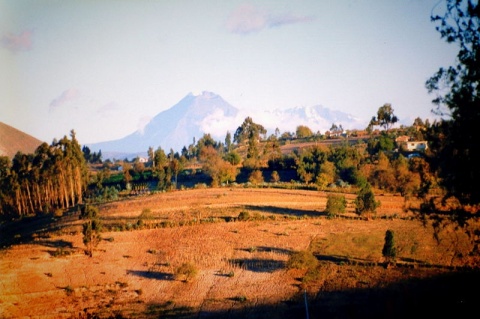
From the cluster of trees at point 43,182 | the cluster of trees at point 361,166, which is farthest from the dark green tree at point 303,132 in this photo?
the cluster of trees at point 43,182

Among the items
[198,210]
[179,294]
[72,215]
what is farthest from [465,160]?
[72,215]

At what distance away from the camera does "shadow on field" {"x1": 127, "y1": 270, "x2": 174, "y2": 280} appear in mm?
22233

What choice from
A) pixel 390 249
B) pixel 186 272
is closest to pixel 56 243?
Result: pixel 186 272

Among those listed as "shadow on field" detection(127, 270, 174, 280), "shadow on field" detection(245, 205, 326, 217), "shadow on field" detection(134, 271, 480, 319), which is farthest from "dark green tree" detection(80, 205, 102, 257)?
"shadow on field" detection(245, 205, 326, 217)

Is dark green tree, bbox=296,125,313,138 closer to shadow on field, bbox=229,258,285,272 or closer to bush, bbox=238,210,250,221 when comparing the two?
bush, bbox=238,210,250,221

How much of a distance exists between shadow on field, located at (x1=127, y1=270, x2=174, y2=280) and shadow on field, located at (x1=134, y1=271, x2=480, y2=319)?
3239mm

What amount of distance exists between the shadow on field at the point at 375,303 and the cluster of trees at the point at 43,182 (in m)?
39.3

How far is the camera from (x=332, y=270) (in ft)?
68.1

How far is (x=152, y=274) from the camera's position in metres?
22.8

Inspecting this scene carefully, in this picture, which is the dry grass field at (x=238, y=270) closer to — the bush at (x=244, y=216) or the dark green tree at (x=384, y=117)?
the bush at (x=244, y=216)

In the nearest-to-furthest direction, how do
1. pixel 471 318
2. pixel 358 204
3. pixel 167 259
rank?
pixel 471 318
pixel 167 259
pixel 358 204

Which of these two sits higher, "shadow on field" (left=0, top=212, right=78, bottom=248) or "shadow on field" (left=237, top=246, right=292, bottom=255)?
"shadow on field" (left=0, top=212, right=78, bottom=248)

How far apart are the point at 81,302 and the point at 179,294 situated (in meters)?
5.35

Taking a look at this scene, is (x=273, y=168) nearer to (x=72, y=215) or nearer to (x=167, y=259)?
(x=72, y=215)
